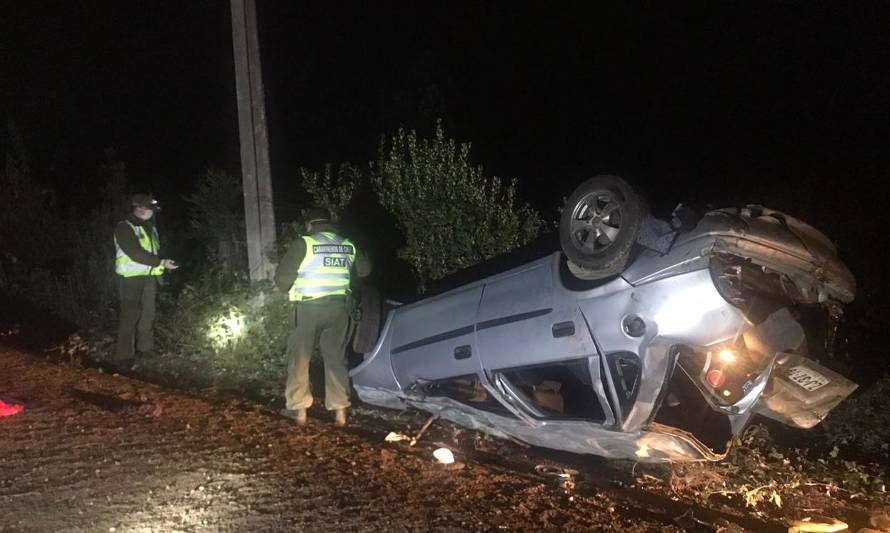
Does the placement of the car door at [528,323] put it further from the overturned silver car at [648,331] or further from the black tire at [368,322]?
the black tire at [368,322]

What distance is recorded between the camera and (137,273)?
307 inches

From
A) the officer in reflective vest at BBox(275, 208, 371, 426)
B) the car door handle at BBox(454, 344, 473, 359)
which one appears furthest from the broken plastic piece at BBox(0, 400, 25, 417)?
the car door handle at BBox(454, 344, 473, 359)

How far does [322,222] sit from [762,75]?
35.9 feet

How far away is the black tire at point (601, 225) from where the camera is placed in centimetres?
452

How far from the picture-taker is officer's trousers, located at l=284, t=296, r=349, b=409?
601cm

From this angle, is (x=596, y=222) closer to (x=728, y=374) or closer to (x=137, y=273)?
(x=728, y=374)

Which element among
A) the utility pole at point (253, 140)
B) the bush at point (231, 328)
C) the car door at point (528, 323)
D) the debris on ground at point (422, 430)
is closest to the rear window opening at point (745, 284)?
the car door at point (528, 323)

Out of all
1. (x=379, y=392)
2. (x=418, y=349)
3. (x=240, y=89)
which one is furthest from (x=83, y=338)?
(x=418, y=349)

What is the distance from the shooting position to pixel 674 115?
16.1 metres

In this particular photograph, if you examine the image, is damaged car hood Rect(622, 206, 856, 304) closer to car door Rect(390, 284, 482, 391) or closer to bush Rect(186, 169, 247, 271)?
car door Rect(390, 284, 482, 391)

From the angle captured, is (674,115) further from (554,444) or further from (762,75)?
(554,444)

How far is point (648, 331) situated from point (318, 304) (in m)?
2.63

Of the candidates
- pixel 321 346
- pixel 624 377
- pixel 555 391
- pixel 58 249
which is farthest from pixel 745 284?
pixel 58 249

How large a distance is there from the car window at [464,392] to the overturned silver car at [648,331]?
27 mm
